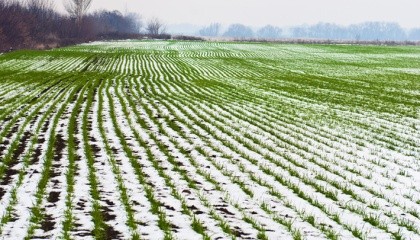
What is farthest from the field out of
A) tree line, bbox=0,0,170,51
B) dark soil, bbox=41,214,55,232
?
tree line, bbox=0,0,170,51

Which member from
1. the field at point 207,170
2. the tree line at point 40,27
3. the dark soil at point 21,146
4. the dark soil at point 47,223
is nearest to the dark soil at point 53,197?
the field at point 207,170

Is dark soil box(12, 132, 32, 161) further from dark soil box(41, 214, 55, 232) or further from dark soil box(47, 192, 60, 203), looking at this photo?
dark soil box(41, 214, 55, 232)

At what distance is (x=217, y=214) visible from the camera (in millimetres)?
6812

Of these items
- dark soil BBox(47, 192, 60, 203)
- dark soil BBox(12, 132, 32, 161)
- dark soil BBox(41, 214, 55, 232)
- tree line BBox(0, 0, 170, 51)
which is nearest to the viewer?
dark soil BBox(41, 214, 55, 232)

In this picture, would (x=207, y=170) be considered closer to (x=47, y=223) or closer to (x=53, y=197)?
(x=53, y=197)

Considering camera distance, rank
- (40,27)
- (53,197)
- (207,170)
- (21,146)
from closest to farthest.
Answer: (53,197)
(207,170)
(21,146)
(40,27)

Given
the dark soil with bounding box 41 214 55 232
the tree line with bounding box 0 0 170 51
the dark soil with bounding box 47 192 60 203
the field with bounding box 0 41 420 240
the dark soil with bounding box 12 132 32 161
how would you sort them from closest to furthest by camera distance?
the dark soil with bounding box 41 214 55 232, the field with bounding box 0 41 420 240, the dark soil with bounding box 47 192 60 203, the dark soil with bounding box 12 132 32 161, the tree line with bounding box 0 0 170 51

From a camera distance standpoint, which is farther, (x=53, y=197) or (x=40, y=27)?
(x=40, y=27)

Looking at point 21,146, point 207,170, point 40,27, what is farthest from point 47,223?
point 40,27

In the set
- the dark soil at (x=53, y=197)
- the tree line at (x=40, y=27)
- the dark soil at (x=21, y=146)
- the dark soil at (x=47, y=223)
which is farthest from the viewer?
the tree line at (x=40, y=27)

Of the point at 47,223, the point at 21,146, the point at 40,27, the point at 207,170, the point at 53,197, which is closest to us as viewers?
the point at 47,223

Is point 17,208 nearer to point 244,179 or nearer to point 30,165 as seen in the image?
point 30,165

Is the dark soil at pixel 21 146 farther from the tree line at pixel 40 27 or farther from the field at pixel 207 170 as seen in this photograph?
the tree line at pixel 40 27

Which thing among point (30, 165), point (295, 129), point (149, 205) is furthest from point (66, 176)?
point (295, 129)
